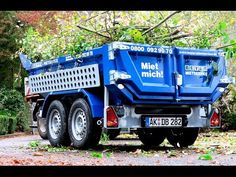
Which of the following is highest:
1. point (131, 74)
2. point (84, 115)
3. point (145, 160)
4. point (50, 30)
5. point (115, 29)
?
point (50, 30)

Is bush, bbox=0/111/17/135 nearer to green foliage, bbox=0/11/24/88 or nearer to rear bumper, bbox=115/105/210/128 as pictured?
green foliage, bbox=0/11/24/88

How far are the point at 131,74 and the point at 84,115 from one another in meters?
1.39

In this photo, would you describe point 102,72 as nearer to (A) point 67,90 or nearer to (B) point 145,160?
(A) point 67,90

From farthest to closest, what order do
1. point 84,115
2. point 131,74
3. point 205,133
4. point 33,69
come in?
point 205,133 < point 33,69 < point 84,115 < point 131,74

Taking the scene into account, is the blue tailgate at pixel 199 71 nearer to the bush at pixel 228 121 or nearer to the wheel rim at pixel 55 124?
the wheel rim at pixel 55 124

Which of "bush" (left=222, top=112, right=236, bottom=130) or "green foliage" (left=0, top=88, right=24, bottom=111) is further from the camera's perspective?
"green foliage" (left=0, top=88, right=24, bottom=111)

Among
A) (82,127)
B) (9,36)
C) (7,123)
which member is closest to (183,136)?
(82,127)

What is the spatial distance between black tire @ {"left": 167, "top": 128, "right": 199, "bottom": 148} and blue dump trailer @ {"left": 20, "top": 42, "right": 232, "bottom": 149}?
0.07 feet

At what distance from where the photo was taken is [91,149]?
10.9 m

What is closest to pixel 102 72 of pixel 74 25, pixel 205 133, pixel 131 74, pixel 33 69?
pixel 131 74

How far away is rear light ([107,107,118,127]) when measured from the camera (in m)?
9.90

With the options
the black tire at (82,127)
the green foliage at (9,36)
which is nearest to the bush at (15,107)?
the green foliage at (9,36)

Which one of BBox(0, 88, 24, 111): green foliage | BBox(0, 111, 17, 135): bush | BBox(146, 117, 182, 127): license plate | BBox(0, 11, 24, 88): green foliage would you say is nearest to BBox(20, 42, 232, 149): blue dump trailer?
BBox(146, 117, 182, 127): license plate

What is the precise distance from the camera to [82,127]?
10.7 m
